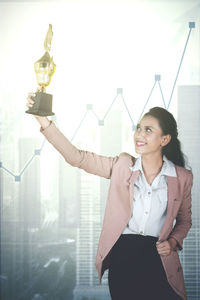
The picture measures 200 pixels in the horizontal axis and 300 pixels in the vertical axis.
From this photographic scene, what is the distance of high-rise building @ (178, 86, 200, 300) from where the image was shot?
107 inches

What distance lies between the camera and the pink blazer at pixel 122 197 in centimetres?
167

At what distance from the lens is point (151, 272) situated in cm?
165

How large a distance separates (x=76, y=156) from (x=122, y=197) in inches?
12.5

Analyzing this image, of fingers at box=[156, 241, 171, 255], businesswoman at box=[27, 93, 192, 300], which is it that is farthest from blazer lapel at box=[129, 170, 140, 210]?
fingers at box=[156, 241, 171, 255]


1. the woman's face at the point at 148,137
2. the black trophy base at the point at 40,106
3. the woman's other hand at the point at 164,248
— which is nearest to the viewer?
the black trophy base at the point at 40,106

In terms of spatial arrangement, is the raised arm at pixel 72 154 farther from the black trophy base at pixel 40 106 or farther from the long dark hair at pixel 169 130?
the long dark hair at pixel 169 130

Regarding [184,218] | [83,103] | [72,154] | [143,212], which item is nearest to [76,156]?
[72,154]

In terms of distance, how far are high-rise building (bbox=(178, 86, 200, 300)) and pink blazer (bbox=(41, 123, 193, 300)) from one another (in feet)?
3.29

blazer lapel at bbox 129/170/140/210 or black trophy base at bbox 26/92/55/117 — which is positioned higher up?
black trophy base at bbox 26/92/55/117

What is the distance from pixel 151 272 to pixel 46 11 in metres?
2.15

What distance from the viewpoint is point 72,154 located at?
5.41 feet

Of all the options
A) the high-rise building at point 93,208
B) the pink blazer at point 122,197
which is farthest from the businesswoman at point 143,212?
the high-rise building at point 93,208

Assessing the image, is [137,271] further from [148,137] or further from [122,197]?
[148,137]

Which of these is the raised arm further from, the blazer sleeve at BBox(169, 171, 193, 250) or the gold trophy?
the blazer sleeve at BBox(169, 171, 193, 250)
